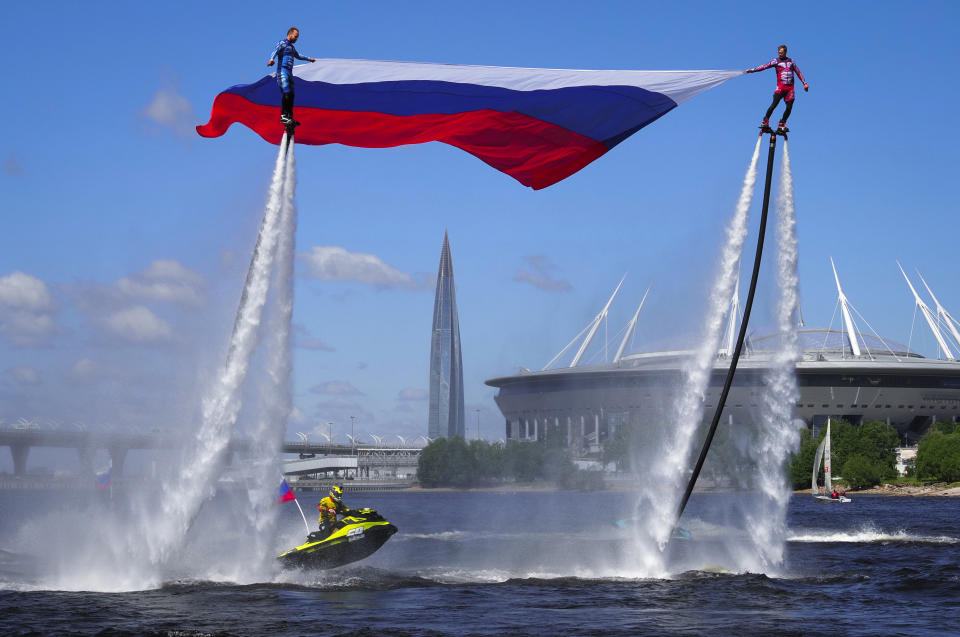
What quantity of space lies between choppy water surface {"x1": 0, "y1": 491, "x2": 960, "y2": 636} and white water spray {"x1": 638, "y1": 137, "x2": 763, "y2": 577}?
5.92 feet

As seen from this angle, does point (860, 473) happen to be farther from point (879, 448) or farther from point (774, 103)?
point (774, 103)

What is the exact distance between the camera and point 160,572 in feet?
96.4

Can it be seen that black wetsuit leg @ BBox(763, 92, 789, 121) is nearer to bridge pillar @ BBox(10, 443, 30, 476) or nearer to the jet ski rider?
the jet ski rider

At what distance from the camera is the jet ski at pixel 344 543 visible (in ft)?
108

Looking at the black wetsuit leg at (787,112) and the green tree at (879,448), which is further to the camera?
the green tree at (879,448)

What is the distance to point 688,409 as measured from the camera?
29.2m

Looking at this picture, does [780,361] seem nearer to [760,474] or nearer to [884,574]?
[760,474]

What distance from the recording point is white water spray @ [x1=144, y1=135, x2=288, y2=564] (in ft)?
89.8

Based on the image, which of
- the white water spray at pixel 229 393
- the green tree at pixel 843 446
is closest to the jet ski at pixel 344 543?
the white water spray at pixel 229 393

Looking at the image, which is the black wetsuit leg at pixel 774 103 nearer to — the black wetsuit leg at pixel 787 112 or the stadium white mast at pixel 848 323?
the black wetsuit leg at pixel 787 112

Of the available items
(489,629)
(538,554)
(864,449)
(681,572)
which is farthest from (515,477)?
(489,629)

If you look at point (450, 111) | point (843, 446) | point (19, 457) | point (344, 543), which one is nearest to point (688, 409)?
point (450, 111)

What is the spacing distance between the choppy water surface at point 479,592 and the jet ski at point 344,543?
60cm

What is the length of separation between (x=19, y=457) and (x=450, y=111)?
144548 mm
